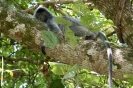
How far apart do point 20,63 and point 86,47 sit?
5.96ft

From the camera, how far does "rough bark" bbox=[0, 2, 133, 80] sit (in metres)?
2.15

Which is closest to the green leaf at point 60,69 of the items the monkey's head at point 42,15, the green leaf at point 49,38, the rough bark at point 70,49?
the green leaf at point 49,38

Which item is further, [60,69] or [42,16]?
[42,16]

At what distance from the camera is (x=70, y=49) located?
222 cm

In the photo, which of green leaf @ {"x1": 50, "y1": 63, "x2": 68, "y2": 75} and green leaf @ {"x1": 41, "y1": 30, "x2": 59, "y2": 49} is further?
green leaf @ {"x1": 50, "y1": 63, "x2": 68, "y2": 75}

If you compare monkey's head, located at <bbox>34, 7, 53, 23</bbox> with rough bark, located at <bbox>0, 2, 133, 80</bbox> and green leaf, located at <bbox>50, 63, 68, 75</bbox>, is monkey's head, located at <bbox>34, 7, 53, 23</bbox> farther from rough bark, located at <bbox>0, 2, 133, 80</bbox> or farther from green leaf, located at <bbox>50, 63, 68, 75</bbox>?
green leaf, located at <bbox>50, 63, 68, 75</bbox>

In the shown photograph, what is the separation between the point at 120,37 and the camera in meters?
2.80

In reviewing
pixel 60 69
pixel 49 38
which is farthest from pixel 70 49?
pixel 49 38

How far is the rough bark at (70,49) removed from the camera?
2.15 m

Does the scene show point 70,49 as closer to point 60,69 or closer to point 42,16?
point 60,69

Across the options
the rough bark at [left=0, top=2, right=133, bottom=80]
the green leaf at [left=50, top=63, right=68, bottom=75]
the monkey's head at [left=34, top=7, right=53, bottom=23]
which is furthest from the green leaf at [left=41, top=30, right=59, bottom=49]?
the monkey's head at [left=34, top=7, right=53, bottom=23]

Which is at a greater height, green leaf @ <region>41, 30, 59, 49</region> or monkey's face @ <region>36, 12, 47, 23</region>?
monkey's face @ <region>36, 12, 47, 23</region>

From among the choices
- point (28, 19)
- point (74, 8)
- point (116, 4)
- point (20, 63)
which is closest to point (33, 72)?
point (20, 63)

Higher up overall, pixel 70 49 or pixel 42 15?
pixel 42 15
